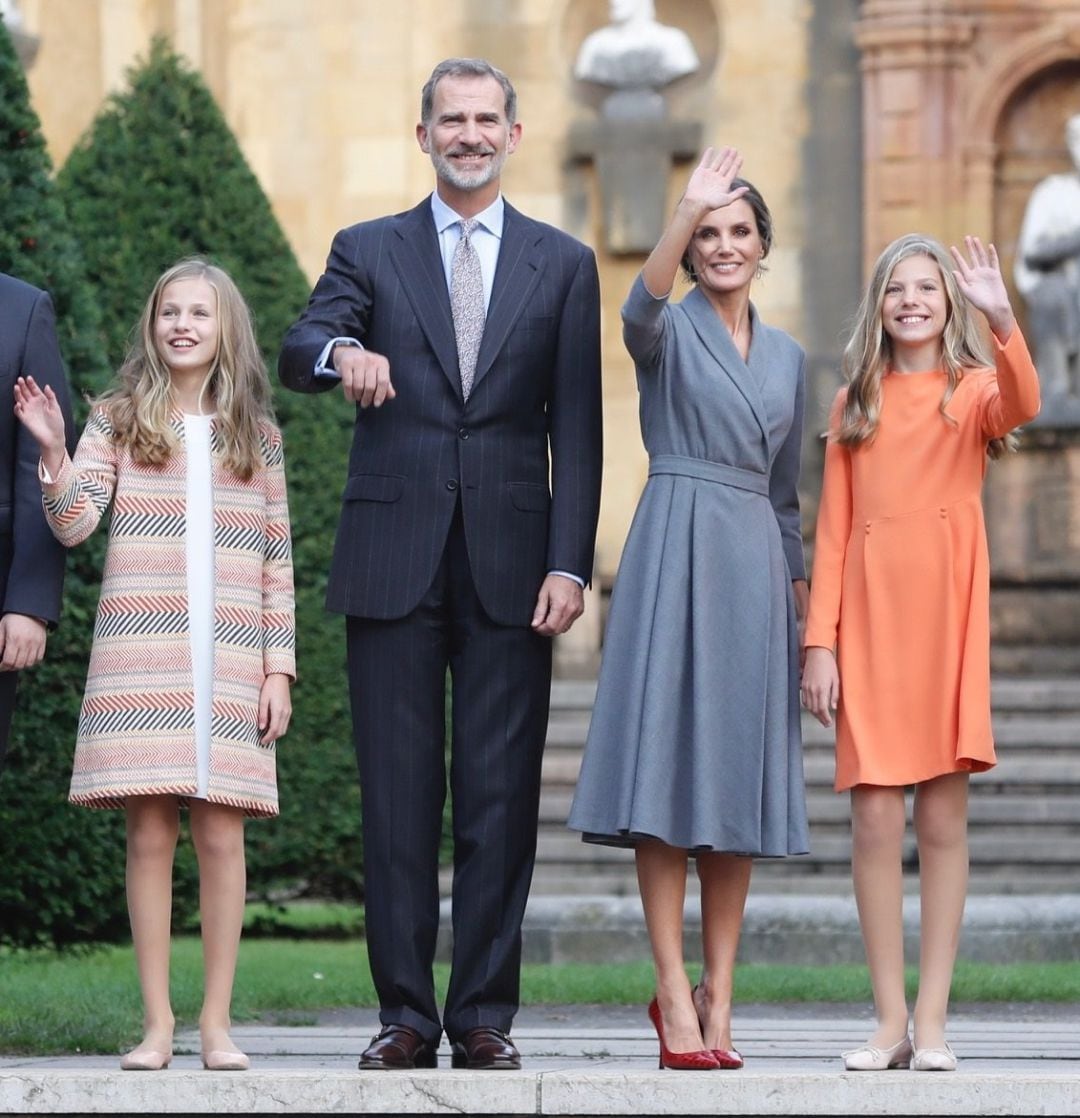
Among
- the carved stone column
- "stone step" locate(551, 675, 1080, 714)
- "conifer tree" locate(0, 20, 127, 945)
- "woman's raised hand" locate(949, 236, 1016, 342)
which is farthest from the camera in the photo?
the carved stone column

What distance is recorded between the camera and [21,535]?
5801 mm

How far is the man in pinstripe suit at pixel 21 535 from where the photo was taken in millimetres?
5758

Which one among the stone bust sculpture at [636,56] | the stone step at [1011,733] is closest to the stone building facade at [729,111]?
the stone bust sculpture at [636,56]

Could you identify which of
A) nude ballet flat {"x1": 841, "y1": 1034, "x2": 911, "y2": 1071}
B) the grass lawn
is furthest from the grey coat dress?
the grass lawn

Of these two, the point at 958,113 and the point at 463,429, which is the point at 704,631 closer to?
the point at 463,429

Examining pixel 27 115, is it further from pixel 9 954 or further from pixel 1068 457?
pixel 1068 457

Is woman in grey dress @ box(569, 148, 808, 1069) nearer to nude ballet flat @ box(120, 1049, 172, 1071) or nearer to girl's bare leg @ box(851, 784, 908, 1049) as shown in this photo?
girl's bare leg @ box(851, 784, 908, 1049)

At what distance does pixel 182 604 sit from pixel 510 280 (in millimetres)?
1012

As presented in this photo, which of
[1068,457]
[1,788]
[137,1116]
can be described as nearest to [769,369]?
[137,1116]

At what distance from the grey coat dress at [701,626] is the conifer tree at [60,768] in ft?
11.5

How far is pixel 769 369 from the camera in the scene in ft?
19.0

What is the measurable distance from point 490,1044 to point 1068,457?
988cm

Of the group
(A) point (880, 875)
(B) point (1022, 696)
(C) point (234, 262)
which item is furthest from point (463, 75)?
(B) point (1022, 696)

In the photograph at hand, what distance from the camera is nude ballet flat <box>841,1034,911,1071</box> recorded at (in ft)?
17.7
